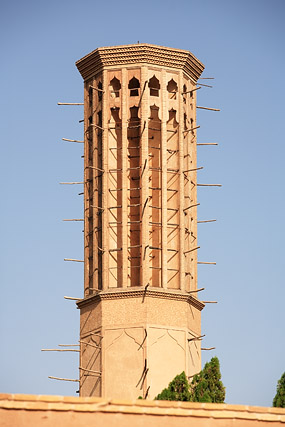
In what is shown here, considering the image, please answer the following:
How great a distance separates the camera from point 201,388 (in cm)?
3244

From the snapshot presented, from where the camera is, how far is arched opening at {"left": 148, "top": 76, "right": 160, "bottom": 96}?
36906 millimetres

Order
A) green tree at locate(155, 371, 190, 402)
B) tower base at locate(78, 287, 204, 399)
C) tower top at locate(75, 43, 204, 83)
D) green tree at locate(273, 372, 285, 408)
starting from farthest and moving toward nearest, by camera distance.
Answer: tower top at locate(75, 43, 204, 83), tower base at locate(78, 287, 204, 399), green tree at locate(155, 371, 190, 402), green tree at locate(273, 372, 285, 408)

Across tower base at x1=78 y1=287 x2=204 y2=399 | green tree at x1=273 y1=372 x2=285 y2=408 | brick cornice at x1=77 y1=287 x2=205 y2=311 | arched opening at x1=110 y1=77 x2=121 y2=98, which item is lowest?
green tree at x1=273 y1=372 x2=285 y2=408

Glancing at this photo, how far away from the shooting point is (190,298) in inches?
1415

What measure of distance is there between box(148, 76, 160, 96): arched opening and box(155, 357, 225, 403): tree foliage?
7.15 meters

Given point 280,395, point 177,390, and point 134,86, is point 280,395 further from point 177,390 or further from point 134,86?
point 134,86

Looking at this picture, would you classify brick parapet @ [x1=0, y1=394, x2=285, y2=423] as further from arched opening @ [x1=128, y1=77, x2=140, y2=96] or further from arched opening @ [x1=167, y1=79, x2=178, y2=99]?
arched opening @ [x1=167, y1=79, x2=178, y2=99]

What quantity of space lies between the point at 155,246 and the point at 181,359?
9.03 ft

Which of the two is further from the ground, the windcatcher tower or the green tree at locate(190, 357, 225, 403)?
the windcatcher tower

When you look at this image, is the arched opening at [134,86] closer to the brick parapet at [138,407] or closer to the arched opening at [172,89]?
the arched opening at [172,89]

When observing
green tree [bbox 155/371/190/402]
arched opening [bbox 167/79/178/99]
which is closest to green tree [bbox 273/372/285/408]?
green tree [bbox 155/371/190/402]

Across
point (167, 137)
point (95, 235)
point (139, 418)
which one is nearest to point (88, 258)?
point (95, 235)

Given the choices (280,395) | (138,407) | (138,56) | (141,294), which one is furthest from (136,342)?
(138,407)

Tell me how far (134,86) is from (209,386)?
807 cm
